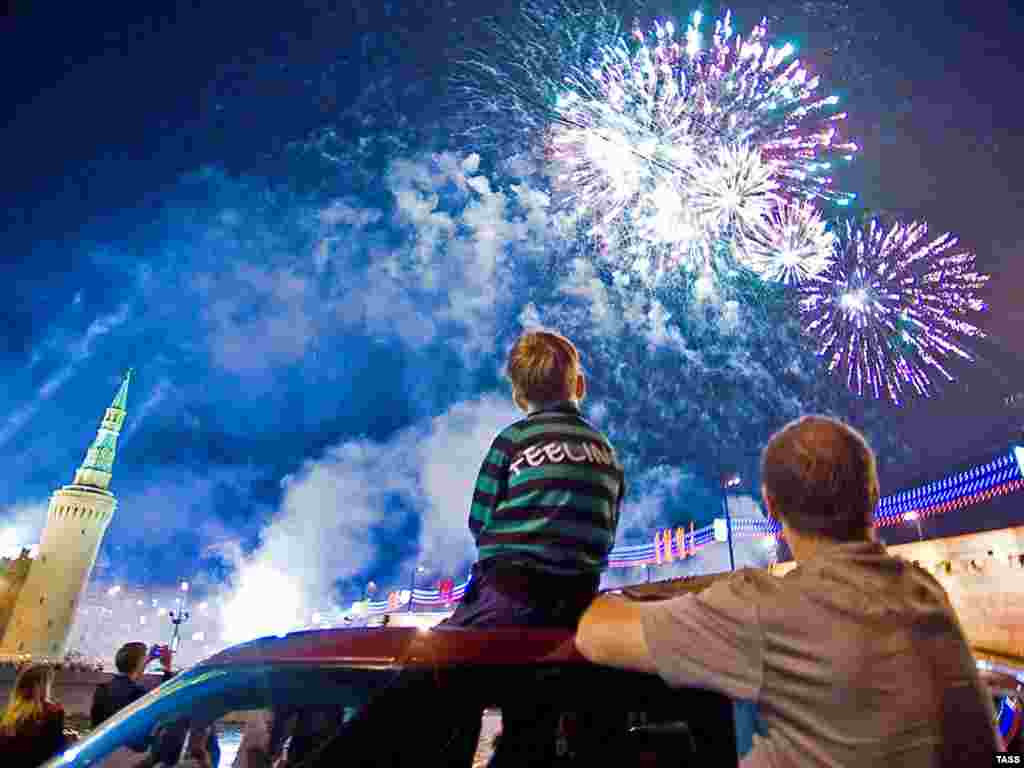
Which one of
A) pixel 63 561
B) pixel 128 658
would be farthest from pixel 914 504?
pixel 63 561

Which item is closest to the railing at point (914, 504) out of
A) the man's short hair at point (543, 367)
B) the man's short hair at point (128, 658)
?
the man's short hair at point (128, 658)

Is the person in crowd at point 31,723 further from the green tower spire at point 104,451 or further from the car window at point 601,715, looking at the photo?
the green tower spire at point 104,451

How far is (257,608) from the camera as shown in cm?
9238

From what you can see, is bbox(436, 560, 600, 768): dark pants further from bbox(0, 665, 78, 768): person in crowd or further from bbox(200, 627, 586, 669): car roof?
bbox(0, 665, 78, 768): person in crowd

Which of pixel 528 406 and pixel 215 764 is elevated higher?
pixel 528 406

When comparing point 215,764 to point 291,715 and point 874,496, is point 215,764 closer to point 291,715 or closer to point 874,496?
point 291,715

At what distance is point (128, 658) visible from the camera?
21.7 ft

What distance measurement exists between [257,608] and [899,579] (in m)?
106

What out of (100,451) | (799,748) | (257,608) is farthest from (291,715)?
(257,608)

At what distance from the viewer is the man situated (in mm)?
1613

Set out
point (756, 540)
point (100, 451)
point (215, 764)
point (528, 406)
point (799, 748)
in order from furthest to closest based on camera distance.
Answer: point (100, 451) < point (756, 540) < point (528, 406) < point (215, 764) < point (799, 748)

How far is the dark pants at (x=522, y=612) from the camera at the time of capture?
1646mm

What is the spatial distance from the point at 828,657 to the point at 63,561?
83.2 m

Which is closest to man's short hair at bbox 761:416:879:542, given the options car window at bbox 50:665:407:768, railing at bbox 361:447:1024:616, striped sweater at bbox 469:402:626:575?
striped sweater at bbox 469:402:626:575
